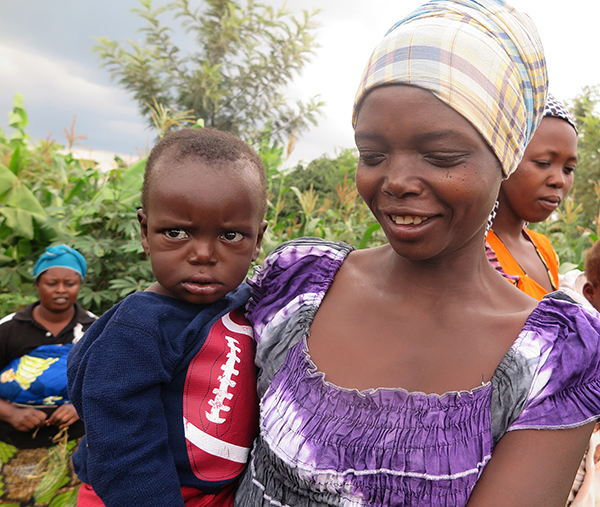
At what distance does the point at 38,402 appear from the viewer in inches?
114

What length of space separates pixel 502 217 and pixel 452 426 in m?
1.66

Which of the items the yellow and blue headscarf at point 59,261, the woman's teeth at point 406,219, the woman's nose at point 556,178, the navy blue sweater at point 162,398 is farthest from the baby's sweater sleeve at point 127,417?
the yellow and blue headscarf at point 59,261

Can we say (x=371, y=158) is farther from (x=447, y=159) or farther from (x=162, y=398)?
(x=162, y=398)

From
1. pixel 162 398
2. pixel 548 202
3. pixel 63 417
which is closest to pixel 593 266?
pixel 548 202

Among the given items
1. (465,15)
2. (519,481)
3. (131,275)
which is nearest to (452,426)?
(519,481)

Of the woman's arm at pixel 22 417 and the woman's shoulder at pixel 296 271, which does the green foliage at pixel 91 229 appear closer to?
the woman's arm at pixel 22 417

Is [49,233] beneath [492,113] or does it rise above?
beneath

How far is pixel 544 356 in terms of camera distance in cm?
106

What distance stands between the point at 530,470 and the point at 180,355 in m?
0.85

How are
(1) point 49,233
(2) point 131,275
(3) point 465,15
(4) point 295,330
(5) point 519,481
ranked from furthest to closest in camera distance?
1. (1) point 49,233
2. (2) point 131,275
3. (4) point 295,330
4. (3) point 465,15
5. (5) point 519,481

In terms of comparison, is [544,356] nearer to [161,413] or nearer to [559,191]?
[161,413]

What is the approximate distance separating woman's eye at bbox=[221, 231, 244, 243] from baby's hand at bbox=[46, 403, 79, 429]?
2136 millimetres

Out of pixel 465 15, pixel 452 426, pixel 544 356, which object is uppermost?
pixel 465 15

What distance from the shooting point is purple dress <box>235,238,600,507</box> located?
1.02 m
